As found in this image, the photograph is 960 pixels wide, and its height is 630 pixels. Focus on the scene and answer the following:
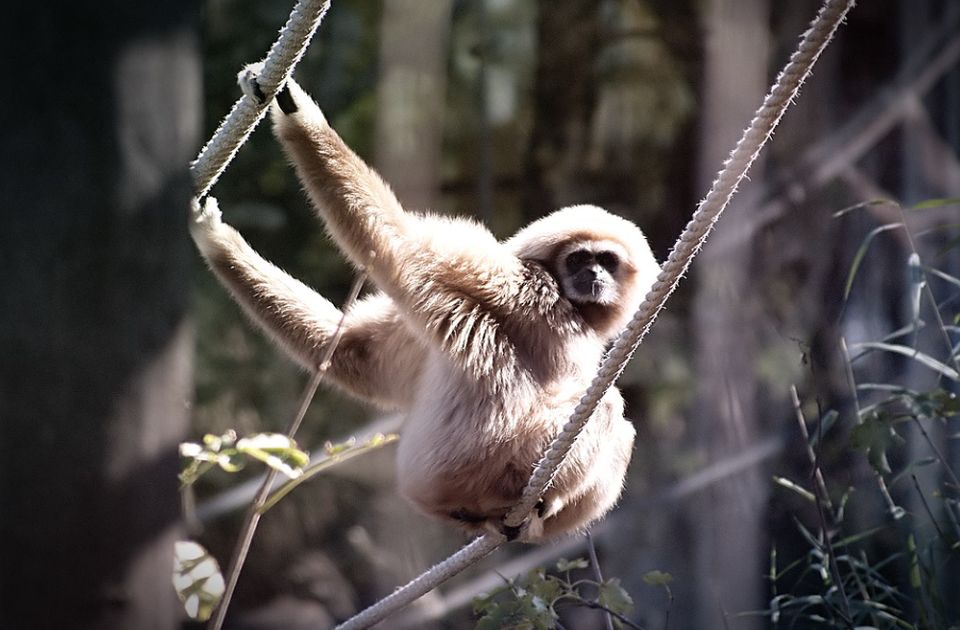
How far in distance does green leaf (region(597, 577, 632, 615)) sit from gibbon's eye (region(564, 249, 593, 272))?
976 millimetres

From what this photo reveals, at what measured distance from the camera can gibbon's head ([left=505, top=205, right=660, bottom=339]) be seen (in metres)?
3.06

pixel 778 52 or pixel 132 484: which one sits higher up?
pixel 132 484

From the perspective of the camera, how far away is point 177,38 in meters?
1.21

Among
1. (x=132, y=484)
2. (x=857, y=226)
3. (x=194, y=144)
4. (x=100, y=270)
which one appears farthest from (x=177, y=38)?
(x=857, y=226)

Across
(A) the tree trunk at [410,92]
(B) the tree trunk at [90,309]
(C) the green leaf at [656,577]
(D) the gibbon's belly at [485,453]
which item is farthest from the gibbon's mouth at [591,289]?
(A) the tree trunk at [410,92]

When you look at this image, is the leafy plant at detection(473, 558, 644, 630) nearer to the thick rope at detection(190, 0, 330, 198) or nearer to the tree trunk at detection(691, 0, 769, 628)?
the thick rope at detection(190, 0, 330, 198)

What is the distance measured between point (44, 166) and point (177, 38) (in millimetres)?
229

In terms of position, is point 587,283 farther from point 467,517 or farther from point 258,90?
point 258,90

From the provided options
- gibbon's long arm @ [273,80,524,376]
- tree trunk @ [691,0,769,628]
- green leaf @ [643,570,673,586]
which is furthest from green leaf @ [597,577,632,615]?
tree trunk @ [691,0,769,628]

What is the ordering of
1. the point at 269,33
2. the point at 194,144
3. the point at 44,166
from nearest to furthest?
1. the point at 44,166
2. the point at 194,144
3. the point at 269,33

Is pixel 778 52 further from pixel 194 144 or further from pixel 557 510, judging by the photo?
pixel 194 144

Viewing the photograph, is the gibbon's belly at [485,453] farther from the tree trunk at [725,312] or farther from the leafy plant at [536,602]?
the tree trunk at [725,312]

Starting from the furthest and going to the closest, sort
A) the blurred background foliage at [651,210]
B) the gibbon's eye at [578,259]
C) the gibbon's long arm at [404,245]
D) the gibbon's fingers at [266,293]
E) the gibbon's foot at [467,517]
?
the blurred background foliage at [651,210]
the gibbon's eye at [578,259]
the gibbon's fingers at [266,293]
the gibbon's foot at [467,517]
the gibbon's long arm at [404,245]

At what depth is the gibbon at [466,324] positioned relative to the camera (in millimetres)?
2555
